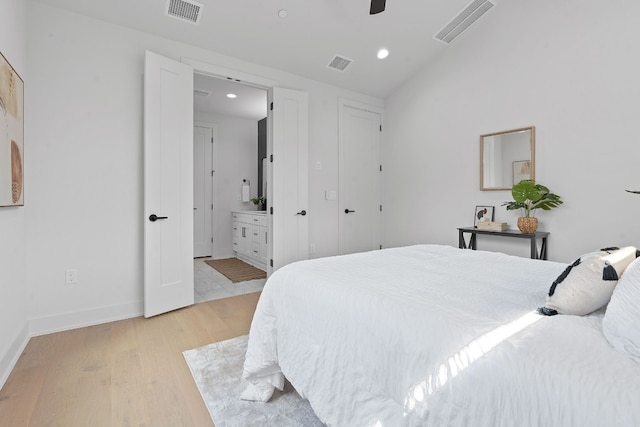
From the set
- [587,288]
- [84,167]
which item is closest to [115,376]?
[84,167]

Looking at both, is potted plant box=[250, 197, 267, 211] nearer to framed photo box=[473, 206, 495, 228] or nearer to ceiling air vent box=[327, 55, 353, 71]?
ceiling air vent box=[327, 55, 353, 71]

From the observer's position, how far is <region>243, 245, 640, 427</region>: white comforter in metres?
0.68

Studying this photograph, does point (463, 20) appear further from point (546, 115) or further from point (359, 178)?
point (359, 178)

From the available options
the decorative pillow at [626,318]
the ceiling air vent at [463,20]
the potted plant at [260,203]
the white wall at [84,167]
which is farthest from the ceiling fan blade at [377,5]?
the potted plant at [260,203]

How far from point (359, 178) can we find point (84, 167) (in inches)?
122

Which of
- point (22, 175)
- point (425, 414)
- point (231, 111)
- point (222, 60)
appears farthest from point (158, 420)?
point (231, 111)

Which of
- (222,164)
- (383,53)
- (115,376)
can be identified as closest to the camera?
(115,376)

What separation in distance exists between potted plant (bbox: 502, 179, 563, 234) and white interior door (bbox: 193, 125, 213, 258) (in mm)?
4589

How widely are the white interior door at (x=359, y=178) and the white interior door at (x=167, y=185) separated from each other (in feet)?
6.51

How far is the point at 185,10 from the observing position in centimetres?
271

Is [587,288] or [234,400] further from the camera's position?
[234,400]

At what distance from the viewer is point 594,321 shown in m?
0.90

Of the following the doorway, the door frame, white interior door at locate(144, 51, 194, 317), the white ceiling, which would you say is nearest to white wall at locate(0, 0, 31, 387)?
the white ceiling

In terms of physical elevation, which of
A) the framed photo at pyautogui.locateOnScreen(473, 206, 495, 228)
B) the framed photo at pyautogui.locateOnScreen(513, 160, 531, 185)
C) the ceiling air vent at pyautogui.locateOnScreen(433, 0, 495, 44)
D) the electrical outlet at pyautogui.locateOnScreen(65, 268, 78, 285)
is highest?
the ceiling air vent at pyautogui.locateOnScreen(433, 0, 495, 44)
